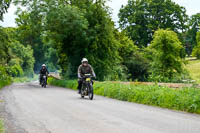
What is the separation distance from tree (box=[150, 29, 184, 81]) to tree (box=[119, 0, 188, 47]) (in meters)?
20.6

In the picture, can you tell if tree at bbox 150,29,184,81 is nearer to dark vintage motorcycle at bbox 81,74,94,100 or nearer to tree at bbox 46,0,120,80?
tree at bbox 46,0,120,80

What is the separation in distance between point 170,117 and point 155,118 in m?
0.52

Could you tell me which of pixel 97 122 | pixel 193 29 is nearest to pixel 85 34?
pixel 97 122

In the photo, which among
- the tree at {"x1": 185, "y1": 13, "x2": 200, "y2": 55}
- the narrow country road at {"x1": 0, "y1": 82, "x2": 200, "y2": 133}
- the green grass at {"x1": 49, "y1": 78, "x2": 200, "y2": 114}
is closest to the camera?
the narrow country road at {"x1": 0, "y1": 82, "x2": 200, "y2": 133}

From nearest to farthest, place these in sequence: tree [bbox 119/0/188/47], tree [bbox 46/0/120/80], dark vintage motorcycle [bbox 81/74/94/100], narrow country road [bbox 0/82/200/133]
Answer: narrow country road [bbox 0/82/200/133] → dark vintage motorcycle [bbox 81/74/94/100] → tree [bbox 46/0/120/80] → tree [bbox 119/0/188/47]

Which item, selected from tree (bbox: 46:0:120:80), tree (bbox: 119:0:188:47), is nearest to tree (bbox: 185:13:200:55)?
tree (bbox: 119:0:188:47)

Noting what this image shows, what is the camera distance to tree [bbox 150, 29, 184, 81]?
35875 mm

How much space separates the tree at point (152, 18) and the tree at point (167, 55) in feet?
67.5

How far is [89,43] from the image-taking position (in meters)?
30.7

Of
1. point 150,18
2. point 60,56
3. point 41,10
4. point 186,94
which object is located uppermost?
point 150,18

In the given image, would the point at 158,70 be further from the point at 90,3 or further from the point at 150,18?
the point at 150,18

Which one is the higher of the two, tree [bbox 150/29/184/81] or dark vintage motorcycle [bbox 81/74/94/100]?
tree [bbox 150/29/184/81]

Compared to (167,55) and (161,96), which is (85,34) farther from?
(161,96)

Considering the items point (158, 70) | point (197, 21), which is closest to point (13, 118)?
point (158, 70)
